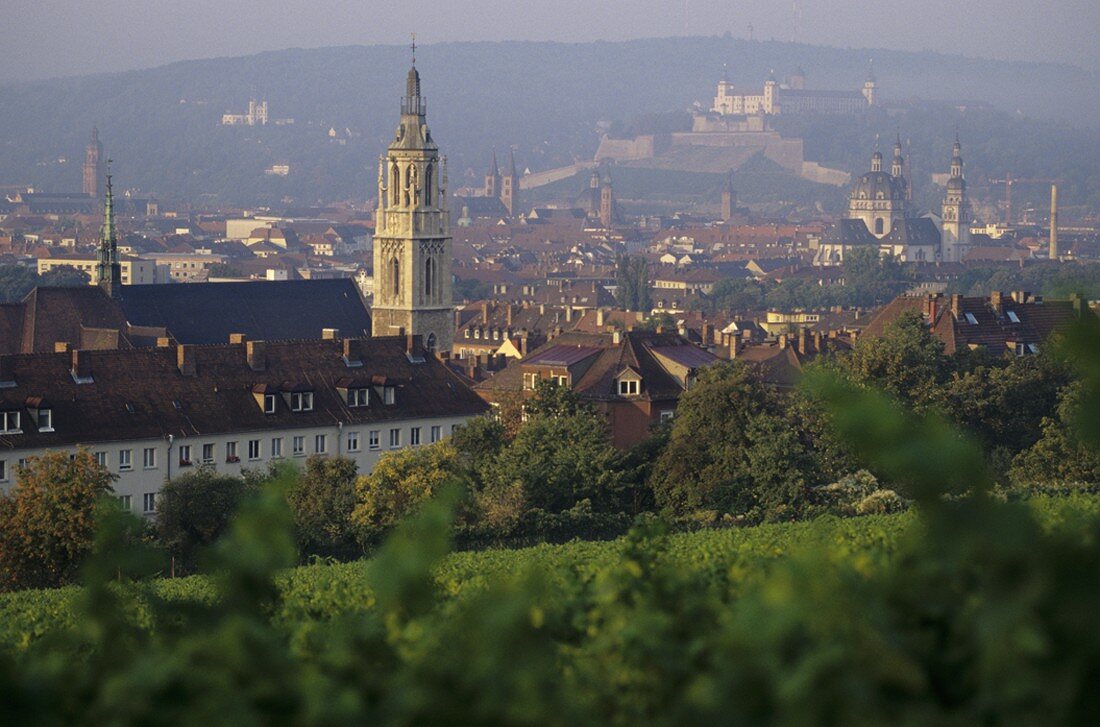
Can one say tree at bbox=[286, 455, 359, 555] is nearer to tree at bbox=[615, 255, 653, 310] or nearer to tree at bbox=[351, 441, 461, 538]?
tree at bbox=[351, 441, 461, 538]

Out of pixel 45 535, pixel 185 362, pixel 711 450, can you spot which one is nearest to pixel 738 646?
pixel 45 535

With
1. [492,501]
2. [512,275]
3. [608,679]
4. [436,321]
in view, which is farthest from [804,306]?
[608,679]

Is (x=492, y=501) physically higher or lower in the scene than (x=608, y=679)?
lower

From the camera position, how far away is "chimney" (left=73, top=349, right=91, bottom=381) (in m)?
41.0

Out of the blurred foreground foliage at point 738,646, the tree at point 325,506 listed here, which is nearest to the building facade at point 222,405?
the tree at point 325,506

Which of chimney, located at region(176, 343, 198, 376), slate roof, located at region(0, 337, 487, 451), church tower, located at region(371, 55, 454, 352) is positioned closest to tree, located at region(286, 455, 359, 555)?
slate roof, located at region(0, 337, 487, 451)

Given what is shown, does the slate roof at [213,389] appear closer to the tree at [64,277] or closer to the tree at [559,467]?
the tree at [559,467]

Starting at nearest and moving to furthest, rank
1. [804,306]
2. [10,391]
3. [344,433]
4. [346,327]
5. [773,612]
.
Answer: [773,612]
[10,391]
[344,433]
[346,327]
[804,306]

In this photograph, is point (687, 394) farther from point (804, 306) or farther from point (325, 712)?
point (804, 306)

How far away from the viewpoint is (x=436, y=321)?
2872 inches

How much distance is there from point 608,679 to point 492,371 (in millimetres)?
58765

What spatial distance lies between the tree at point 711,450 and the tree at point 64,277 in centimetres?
8986

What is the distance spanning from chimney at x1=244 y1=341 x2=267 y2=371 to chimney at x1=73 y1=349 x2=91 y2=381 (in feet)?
12.9

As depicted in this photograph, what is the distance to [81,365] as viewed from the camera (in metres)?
41.2
